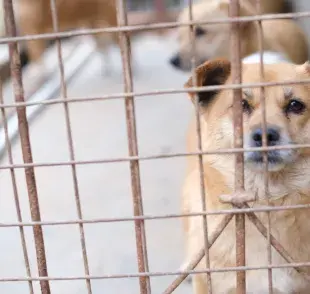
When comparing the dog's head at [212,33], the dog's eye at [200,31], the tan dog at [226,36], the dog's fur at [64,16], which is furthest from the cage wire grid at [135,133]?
the dog's fur at [64,16]

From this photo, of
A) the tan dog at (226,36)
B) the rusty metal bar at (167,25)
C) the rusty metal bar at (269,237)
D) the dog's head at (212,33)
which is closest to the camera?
the rusty metal bar at (167,25)

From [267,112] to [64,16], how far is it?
5.07 meters

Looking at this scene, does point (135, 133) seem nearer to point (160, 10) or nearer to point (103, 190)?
point (103, 190)

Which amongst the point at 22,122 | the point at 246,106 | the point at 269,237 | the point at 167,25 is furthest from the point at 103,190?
the point at 167,25

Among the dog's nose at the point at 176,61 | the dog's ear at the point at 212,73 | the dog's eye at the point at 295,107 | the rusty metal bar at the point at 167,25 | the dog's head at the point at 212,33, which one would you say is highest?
the dog's head at the point at 212,33

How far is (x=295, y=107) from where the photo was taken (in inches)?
84.0

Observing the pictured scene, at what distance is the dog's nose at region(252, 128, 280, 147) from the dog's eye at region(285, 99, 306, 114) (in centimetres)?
19

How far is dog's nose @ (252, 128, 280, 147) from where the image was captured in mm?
1954

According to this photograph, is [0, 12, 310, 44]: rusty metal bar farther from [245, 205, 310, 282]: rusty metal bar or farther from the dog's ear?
[245, 205, 310, 282]: rusty metal bar

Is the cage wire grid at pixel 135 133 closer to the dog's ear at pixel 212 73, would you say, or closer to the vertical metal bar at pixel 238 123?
the vertical metal bar at pixel 238 123

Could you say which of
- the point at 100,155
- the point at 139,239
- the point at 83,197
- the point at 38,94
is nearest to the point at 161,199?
the point at 83,197

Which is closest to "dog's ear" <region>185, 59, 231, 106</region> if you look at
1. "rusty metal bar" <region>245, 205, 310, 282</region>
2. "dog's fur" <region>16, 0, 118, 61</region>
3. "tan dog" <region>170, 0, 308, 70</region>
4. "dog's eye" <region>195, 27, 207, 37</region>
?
"rusty metal bar" <region>245, 205, 310, 282</region>

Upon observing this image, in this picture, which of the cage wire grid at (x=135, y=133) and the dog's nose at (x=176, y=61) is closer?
the cage wire grid at (x=135, y=133)

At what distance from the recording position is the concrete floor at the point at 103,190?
2.79 m
